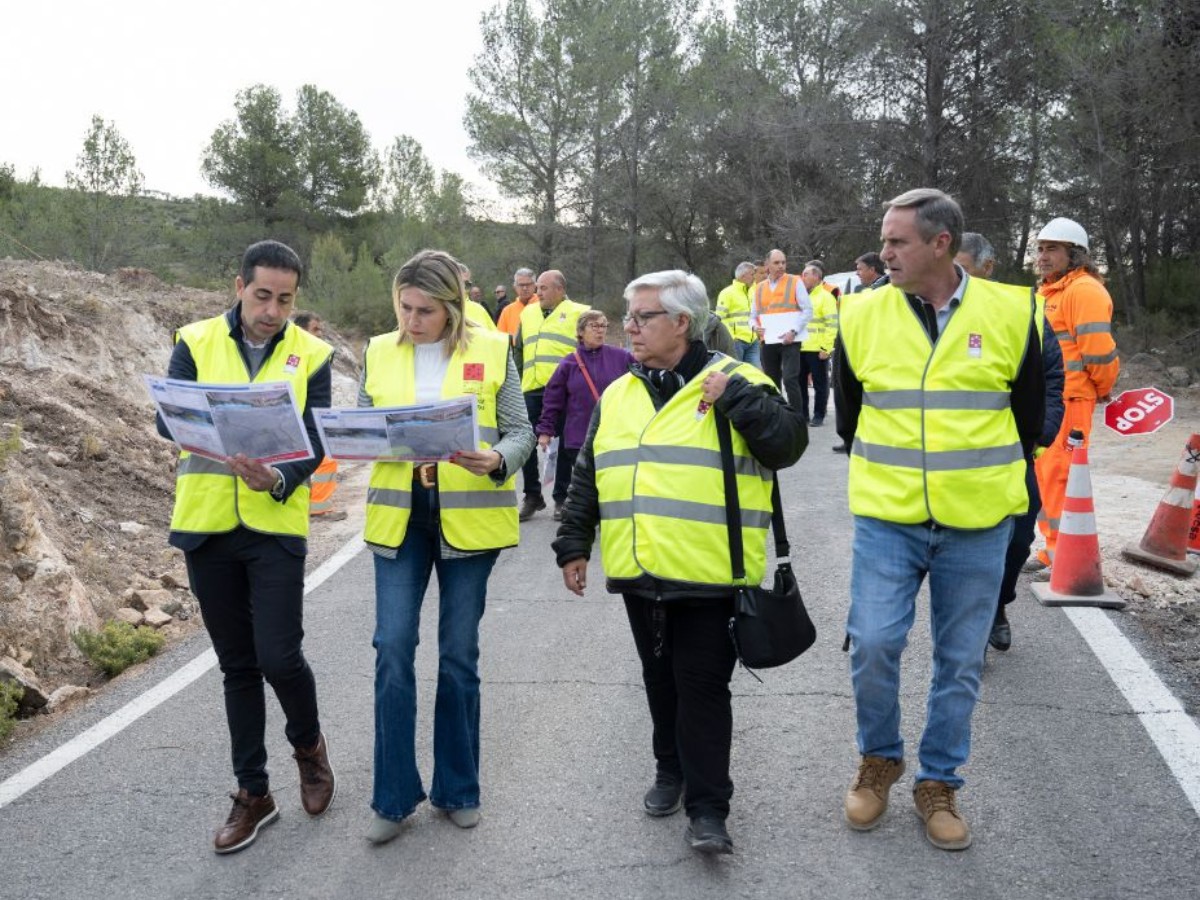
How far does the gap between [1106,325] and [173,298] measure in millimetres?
13301

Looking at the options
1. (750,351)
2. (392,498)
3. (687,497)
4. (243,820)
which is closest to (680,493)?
(687,497)

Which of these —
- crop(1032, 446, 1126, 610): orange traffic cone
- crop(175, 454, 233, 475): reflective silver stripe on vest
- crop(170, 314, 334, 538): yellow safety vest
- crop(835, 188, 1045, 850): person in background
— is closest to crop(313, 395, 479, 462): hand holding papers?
crop(170, 314, 334, 538): yellow safety vest

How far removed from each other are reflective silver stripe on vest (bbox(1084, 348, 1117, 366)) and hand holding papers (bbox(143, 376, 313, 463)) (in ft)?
14.6

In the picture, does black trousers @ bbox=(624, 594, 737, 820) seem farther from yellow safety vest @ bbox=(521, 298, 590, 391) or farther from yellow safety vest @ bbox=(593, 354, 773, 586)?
yellow safety vest @ bbox=(521, 298, 590, 391)

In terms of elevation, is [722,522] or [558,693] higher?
[722,522]

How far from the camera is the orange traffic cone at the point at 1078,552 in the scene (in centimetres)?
677

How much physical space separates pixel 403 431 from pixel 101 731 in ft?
7.96

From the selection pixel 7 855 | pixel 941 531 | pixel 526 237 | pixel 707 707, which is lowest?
pixel 7 855

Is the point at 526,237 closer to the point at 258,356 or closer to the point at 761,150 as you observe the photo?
the point at 761,150

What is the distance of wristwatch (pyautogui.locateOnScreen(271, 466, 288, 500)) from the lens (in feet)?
13.3

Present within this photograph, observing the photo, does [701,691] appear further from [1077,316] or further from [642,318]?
[1077,316]

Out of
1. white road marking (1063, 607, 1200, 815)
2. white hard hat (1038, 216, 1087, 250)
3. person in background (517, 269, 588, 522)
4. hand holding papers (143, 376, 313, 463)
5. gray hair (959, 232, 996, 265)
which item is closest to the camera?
hand holding papers (143, 376, 313, 463)

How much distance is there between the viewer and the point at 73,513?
8.72m

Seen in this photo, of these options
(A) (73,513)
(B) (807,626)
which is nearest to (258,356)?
(B) (807,626)
